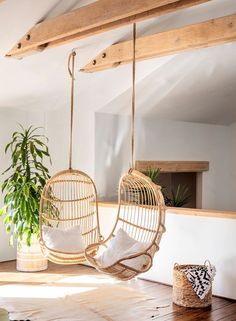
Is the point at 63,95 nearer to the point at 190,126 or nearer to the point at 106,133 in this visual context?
the point at 106,133

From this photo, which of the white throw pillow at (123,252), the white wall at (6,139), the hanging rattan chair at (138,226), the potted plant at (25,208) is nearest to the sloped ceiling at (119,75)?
the white wall at (6,139)

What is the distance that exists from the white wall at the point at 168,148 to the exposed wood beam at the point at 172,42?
1.27 m

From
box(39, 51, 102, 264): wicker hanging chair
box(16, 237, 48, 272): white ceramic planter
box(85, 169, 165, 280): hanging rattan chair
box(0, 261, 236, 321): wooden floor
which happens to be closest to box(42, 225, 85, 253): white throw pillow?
box(39, 51, 102, 264): wicker hanging chair

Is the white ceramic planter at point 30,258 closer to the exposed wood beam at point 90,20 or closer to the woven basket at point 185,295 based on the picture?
the woven basket at point 185,295

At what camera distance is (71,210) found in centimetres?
619

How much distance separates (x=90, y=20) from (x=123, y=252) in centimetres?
207

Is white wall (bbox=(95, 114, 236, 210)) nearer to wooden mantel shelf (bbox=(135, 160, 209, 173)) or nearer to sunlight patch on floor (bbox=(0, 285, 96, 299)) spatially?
wooden mantel shelf (bbox=(135, 160, 209, 173))

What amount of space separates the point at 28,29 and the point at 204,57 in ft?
7.15

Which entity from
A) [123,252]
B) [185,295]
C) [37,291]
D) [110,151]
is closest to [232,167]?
[110,151]

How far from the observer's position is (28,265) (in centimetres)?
552

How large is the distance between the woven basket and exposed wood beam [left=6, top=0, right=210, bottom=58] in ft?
7.62

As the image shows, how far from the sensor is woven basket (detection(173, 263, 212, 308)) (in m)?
4.22

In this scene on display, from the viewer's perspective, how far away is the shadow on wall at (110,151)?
6.34 metres

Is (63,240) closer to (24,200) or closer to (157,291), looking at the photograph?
(24,200)
